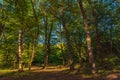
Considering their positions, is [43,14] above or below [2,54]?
above

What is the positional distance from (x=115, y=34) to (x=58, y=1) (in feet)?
64.9

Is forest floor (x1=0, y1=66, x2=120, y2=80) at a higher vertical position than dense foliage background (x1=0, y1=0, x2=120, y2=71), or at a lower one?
lower

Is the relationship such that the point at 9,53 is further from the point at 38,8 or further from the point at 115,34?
the point at 115,34

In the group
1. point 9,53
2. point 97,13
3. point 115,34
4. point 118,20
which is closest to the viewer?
point 97,13

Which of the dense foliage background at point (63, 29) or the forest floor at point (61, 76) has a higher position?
the dense foliage background at point (63, 29)

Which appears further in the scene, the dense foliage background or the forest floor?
the dense foliage background

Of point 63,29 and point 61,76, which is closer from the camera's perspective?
point 61,76

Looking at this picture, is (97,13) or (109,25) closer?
(97,13)

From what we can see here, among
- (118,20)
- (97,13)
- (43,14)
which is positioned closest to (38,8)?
(43,14)

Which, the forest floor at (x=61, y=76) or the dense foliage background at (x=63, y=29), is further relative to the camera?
the dense foliage background at (x=63, y=29)

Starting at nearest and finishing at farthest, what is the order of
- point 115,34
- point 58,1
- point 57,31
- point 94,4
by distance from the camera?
1. point 58,1
2. point 94,4
3. point 115,34
4. point 57,31

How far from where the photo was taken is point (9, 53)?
5341cm

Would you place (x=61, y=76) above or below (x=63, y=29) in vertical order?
below

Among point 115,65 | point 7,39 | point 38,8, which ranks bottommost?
point 115,65
